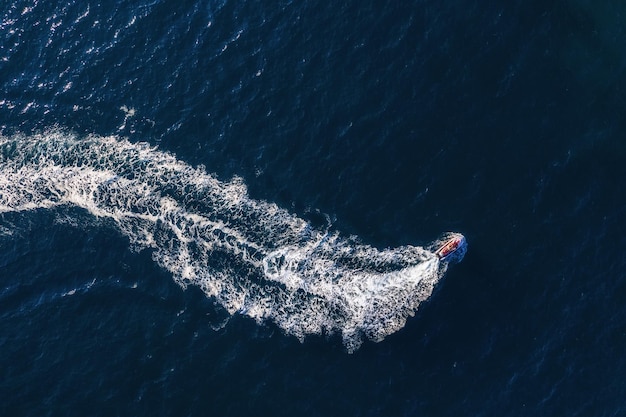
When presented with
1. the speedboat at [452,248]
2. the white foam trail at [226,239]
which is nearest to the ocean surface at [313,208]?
the white foam trail at [226,239]

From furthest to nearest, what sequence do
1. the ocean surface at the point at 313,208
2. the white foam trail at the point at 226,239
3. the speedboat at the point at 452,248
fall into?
the white foam trail at the point at 226,239 → the speedboat at the point at 452,248 → the ocean surface at the point at 313,208

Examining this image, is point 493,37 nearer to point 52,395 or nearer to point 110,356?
point 110,356

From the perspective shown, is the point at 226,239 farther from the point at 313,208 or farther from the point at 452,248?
the point at 452,248

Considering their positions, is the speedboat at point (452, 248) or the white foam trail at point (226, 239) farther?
the white foam trail at point (226, 239)

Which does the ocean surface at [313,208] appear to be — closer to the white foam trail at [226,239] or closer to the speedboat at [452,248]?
the white foam trail at [226,239]

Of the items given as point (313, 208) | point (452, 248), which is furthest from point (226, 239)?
point (452, 248)

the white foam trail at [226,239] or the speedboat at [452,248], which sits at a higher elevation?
the white foam trail at [226,239]

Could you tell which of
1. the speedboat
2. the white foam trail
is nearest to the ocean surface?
the white foam trail

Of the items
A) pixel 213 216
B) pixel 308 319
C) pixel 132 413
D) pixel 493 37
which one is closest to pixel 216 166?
pixel 213 216
